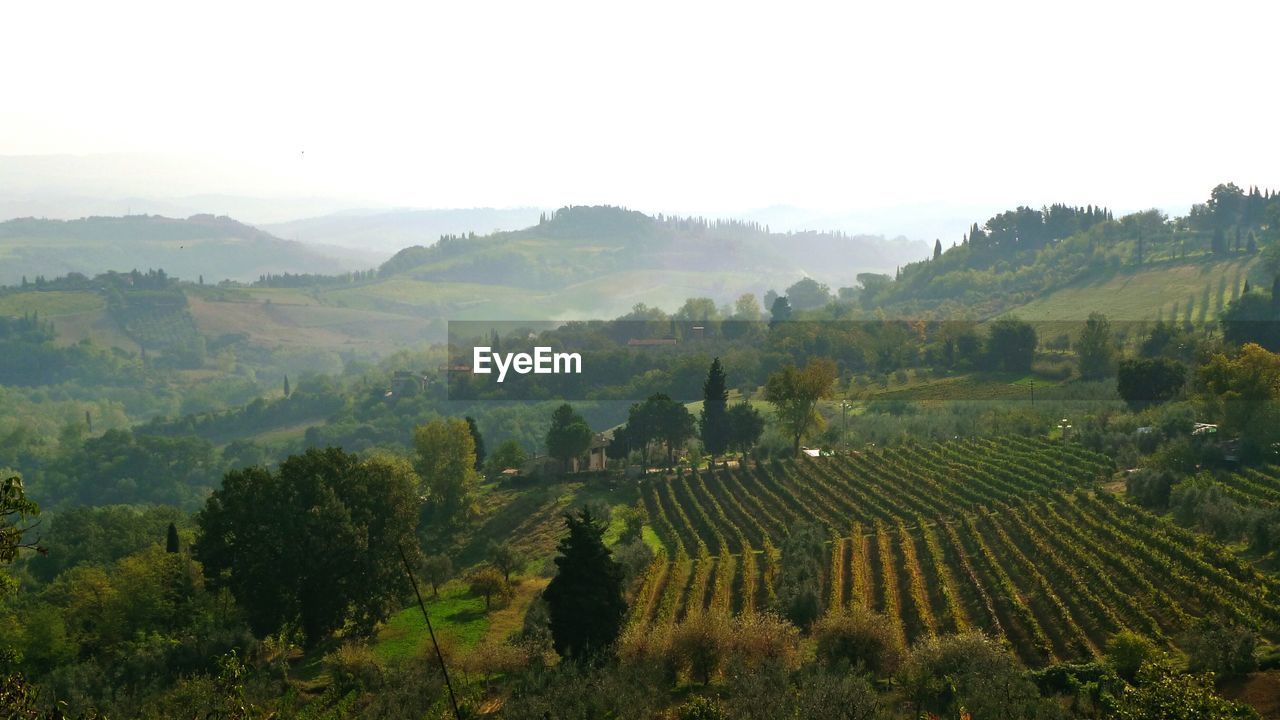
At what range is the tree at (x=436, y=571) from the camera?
134 ft

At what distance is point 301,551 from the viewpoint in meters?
33.0

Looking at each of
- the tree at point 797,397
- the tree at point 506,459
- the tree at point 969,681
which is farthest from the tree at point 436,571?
the tree at point 797,397

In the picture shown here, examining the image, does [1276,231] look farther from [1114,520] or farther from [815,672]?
[815,672]

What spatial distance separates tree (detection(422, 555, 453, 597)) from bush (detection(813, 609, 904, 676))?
19.6 metres

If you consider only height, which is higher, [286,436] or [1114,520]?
[1114,520]

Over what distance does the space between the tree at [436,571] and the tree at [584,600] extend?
13279 millimetres

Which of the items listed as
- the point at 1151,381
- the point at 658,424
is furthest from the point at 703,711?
the point at 1151,381

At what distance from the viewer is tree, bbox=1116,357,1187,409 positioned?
204ft

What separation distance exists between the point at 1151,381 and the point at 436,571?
47488 millimetres

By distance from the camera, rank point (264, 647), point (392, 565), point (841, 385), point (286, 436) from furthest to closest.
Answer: point (286, 436) < point (841, 385) < point (392, 565) < point (264, 647)

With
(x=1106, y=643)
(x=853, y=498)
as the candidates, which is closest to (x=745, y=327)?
(x=853, y=498)

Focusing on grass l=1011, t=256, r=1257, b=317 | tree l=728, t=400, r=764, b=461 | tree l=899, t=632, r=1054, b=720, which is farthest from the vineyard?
grass l=1011, t=256, r=1257, b=317

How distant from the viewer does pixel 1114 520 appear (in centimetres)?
3738

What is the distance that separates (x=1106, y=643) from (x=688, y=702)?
1207 centimetres
